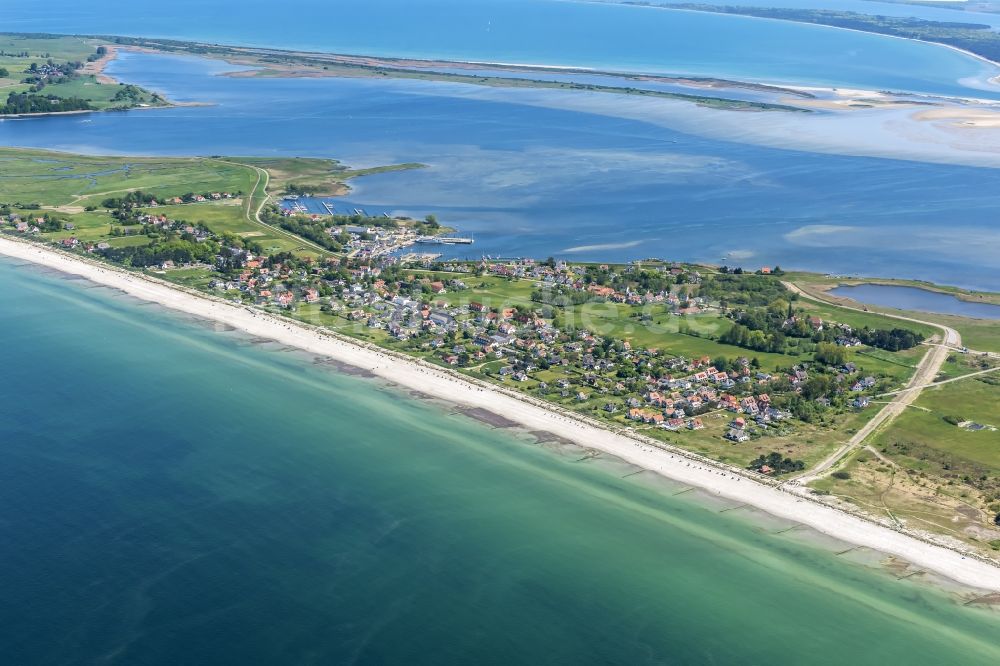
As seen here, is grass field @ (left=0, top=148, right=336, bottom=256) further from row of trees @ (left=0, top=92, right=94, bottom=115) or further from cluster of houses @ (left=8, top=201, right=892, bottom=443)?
row of trees @ (left=0, top=92, right=94, bottom=115)

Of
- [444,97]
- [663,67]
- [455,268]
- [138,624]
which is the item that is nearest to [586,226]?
[455,268]

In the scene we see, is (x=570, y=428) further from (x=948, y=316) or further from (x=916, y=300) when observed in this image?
(x=916, y=300)

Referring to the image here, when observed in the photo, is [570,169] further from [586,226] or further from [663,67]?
[663,67]

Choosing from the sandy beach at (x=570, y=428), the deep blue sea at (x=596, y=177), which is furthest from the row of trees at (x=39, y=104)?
the sandy beach at (x=570, y=428)

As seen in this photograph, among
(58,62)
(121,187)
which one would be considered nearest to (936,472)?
(121,187)

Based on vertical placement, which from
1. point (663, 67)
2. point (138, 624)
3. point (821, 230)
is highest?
point (663, 67)

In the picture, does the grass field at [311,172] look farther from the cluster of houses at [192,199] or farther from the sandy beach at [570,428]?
the sandy beach at [570,428]
